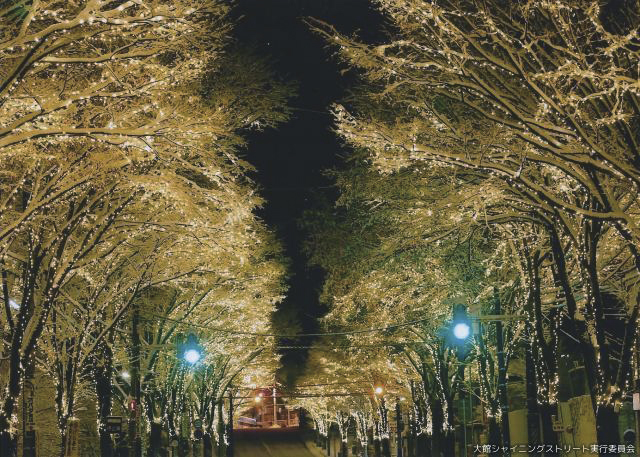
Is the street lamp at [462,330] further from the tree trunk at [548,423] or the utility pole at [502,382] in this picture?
the tree trunk at [548,423]

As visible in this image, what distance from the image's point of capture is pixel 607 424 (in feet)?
42.9

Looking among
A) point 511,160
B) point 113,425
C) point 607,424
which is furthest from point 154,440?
point 511,160

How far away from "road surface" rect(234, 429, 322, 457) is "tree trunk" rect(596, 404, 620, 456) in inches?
2743

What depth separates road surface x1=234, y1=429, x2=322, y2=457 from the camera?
82375 millimetres

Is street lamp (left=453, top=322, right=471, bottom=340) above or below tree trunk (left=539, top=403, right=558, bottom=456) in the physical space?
above

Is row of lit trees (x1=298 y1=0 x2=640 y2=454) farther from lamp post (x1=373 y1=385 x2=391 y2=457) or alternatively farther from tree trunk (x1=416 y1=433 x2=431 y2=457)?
lamp post (x1=373 y1=385 x2=391 y2=457)

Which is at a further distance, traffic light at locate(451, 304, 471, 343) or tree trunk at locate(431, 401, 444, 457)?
tree trunk at locate(431, 401, 444, 457)

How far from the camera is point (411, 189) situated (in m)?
16.5

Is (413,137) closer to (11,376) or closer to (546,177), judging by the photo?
(546,177)

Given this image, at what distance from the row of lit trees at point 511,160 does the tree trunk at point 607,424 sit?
2 centimetres

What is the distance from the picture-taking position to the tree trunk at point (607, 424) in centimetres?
1302

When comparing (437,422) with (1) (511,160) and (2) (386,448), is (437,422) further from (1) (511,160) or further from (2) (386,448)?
(1) (511,160)

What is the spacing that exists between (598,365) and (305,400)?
84.4 metres

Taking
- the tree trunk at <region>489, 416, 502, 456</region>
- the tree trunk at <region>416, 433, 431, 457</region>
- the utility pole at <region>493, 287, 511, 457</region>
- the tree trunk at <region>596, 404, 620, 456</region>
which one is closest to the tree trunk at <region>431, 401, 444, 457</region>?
the tree trunk at <region>416, 433, 431, 457</region>
